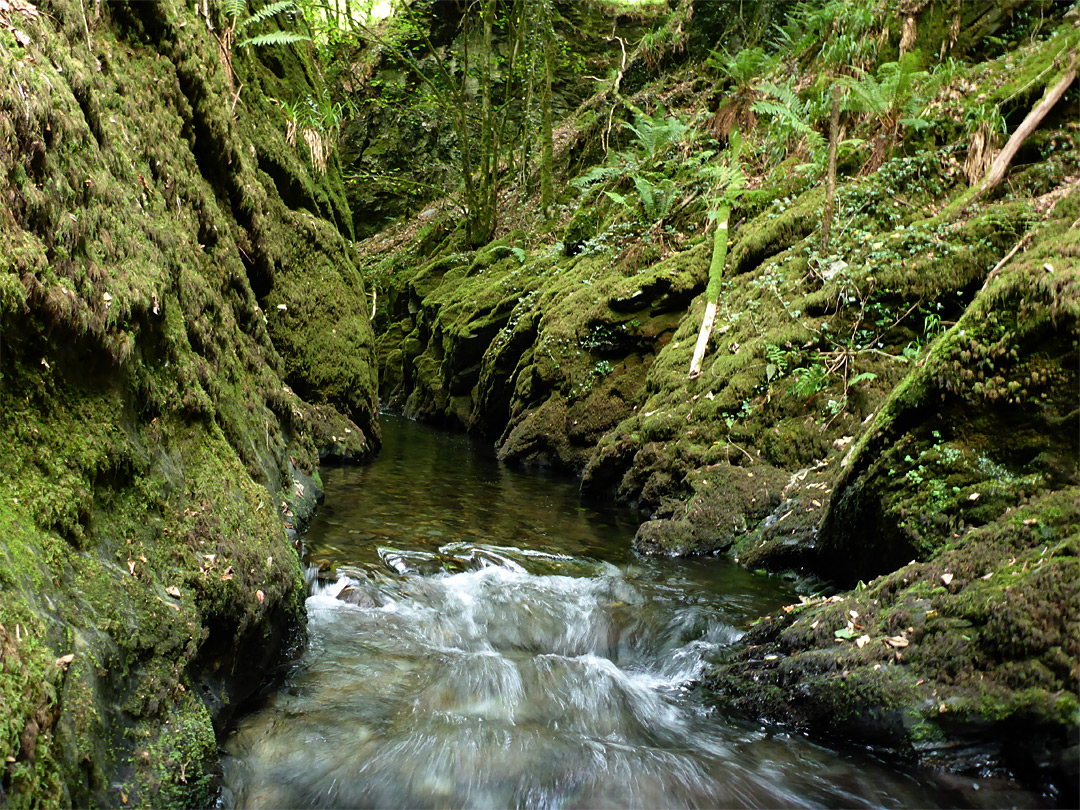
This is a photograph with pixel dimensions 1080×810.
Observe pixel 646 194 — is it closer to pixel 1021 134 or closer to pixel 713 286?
pixel 713 286

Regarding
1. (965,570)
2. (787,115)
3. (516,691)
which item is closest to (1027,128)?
(787,115)

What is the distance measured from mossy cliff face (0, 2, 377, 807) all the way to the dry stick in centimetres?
718

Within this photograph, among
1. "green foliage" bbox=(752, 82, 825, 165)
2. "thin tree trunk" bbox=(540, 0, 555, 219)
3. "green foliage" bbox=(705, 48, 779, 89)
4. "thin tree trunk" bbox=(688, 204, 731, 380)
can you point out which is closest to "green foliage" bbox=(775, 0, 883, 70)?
"green foliage" bbox=(705, 48, 779, 89)

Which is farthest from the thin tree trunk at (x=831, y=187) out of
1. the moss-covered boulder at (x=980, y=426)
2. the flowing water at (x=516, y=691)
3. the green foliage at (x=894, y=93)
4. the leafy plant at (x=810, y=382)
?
the flowing water at (x=516, y=691)

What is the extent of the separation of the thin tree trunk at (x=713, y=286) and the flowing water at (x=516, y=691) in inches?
109

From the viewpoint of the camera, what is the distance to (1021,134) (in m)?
6.77

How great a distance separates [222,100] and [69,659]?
21.1ft

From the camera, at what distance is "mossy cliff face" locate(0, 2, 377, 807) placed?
6.38 ft

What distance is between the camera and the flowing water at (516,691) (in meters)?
2.74

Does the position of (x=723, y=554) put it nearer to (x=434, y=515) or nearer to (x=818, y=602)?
(x=818, y=602)

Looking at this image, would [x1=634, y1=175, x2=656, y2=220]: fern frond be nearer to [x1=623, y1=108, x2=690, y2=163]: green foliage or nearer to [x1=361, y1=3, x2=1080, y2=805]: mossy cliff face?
[x1=361, y1=3, x2=1080, y2=805]: mossy cliff face

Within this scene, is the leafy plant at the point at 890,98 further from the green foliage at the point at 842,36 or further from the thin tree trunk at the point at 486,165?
the thin tree trunk at the point at 486,165

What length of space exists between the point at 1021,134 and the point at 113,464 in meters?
8.47

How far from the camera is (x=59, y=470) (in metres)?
2.29
